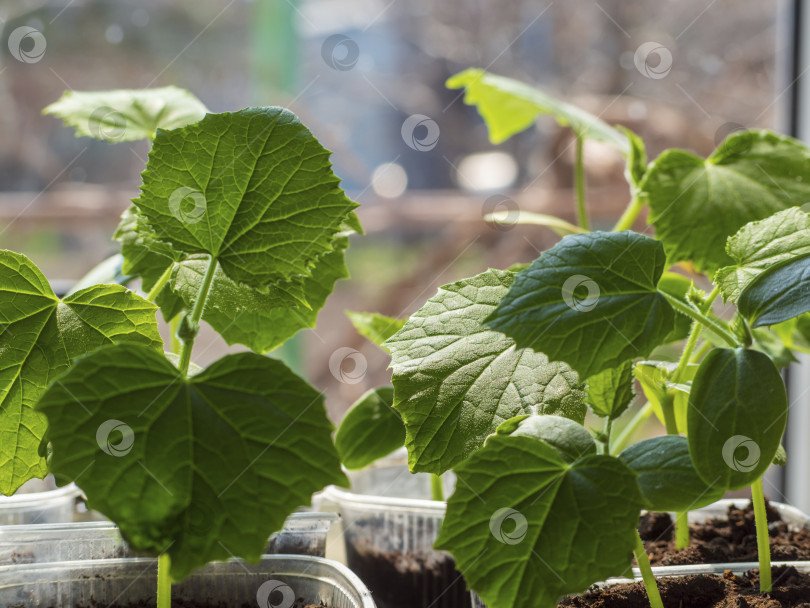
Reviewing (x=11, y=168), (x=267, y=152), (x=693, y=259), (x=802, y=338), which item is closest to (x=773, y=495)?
(x=802, y=338)

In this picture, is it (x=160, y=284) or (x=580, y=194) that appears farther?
(x=580, y=194)

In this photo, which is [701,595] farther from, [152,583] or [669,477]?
[152,583]

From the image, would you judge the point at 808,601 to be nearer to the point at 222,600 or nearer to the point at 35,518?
the point at 222,600

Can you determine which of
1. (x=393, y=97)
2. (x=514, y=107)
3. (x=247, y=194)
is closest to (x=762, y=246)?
(x=247, y=194)

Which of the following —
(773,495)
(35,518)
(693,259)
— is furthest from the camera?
(773,495)

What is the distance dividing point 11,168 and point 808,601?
119 cm

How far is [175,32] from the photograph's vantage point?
1.19m

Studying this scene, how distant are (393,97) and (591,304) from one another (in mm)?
1094

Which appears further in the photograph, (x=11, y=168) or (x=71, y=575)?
(x=11, y=168)

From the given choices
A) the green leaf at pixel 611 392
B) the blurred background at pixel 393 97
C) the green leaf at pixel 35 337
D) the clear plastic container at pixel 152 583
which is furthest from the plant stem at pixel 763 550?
the blurred background at pixel 393 97

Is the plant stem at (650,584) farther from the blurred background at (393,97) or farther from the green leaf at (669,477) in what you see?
the blurred background at (393,97)

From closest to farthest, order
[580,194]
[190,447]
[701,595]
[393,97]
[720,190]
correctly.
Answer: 1. [190,447]
2. [701,595]
3. [720,190]
4. [580,194]
5. [393,97]

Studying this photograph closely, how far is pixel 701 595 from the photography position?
1.43 ft

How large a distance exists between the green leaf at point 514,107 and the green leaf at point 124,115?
0.26 meters
